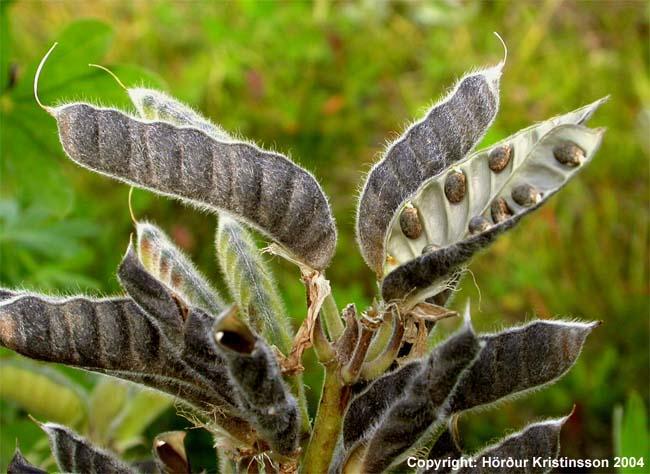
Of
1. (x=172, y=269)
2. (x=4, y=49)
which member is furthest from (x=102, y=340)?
(x=4, y=49)

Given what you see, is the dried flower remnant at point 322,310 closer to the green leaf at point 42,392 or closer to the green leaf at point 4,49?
the green leaf at point 42,392

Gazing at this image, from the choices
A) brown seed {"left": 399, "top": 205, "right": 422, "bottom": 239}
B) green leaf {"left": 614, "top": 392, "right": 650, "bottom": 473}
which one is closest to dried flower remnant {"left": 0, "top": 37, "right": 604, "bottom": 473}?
brown seed {"left": 399, "top": 205, "right": 422, "bottom": 239}

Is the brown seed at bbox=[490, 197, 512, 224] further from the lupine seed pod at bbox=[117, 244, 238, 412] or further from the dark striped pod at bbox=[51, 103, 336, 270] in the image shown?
the lupine seed pod at bbox=[117, 244, 238, 412]

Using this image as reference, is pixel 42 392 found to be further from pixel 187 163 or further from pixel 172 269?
pixel 187 163

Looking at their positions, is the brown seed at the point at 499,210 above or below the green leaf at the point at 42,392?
above

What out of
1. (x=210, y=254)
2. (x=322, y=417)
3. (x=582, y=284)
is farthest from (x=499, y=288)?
(x=322, y=417)

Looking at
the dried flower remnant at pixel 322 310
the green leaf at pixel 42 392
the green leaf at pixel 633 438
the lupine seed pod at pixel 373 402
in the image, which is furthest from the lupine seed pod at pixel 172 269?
the green leaf at pixel 633 438
